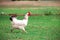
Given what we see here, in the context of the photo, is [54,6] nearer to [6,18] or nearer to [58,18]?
[58,18]

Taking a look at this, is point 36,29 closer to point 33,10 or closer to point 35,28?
point 35,28

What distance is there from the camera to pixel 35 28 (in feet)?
4.02

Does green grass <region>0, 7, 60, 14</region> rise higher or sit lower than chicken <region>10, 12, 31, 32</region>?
higher

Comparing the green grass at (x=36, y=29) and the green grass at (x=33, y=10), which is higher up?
the green grass at (x=33, y=10)

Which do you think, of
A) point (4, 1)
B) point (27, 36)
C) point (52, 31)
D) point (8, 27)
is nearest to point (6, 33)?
point (8, 27)

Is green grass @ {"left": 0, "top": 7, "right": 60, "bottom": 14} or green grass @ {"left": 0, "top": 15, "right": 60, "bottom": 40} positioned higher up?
green grass @ {"left": 0, "top": 7, "right": 60, "bottom": 14}

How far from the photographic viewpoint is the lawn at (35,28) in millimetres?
1217

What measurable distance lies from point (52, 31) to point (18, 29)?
36 cm

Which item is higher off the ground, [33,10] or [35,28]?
[33,10]

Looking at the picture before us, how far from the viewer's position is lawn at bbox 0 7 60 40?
1.22 metres

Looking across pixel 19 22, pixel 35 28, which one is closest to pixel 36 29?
pixel 35 28

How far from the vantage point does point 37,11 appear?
1242 millimetres

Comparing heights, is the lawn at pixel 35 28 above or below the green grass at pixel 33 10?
below

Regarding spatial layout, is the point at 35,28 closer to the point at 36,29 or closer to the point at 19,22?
the point at 36,29
